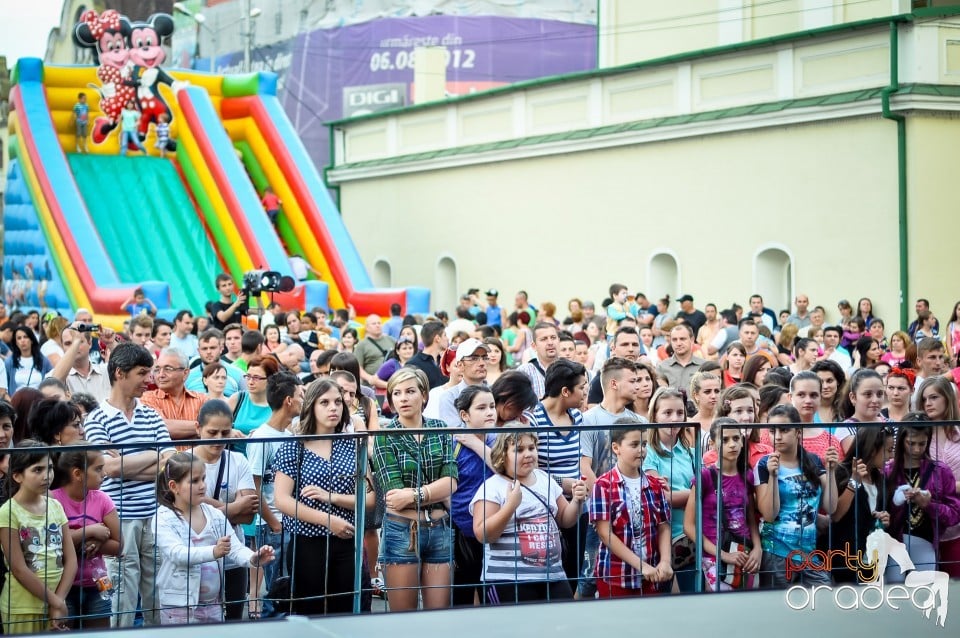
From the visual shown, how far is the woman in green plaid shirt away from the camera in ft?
21.9

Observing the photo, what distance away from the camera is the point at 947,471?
721cm

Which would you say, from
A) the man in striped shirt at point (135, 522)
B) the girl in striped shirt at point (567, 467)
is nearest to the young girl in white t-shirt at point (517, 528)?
the girl in striped shirt at point (567, 467)

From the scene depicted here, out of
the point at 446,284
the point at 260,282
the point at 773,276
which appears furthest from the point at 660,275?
the point at 260,282

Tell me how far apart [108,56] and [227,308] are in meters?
10.5

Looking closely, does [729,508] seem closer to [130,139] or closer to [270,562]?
[270,562]

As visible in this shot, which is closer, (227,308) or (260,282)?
(227,308)

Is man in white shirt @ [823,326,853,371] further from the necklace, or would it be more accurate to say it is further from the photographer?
the necklace

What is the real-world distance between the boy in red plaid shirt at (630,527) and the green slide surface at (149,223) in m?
18.7

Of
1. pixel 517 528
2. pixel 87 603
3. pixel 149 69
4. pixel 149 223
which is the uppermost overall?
pixel 149 69

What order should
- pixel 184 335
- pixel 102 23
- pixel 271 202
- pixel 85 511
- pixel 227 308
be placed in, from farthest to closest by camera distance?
pixel 271 202, pixel 102 23, pixel 227 308, pixel 184 335, pixel 85 511

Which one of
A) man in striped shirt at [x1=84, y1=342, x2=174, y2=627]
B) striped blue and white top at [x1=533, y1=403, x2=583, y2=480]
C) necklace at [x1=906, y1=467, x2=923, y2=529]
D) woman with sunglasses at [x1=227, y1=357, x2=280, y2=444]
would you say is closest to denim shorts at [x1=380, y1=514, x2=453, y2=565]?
striped blue and white top at [x1=533, y1=403, x2=583, y2=480]

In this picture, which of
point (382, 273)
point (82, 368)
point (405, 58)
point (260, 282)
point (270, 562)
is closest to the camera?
point (270, 562)

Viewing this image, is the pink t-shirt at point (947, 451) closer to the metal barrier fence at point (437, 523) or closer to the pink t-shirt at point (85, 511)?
the metal barrier fence at point (437, 523)

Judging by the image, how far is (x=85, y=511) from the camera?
629 cm
